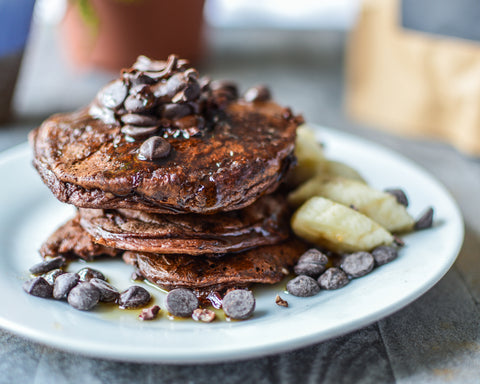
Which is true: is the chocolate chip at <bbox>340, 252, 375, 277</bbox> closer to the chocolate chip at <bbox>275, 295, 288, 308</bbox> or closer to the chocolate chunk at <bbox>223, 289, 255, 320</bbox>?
the chocolate chip at <bbox>275, 295, 288, 308</bbox>

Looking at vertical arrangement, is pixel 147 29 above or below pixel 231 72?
above

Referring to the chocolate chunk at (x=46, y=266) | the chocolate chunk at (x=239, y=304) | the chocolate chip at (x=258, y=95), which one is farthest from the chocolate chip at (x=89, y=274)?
the chocolate chip at (x=258, y=95)

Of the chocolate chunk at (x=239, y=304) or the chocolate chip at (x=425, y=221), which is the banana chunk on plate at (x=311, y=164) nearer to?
the chocolate chip at (x=425, y=221)

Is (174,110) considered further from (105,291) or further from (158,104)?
(105,291)

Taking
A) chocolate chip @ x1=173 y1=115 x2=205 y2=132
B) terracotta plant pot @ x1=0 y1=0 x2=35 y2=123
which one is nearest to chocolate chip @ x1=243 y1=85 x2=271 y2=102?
chocolate chip @ x1=173 y1=115 x2=205 y2=132

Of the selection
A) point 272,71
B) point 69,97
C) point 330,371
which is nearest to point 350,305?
point 330,371

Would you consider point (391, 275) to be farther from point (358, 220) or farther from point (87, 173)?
point (87, 173)
